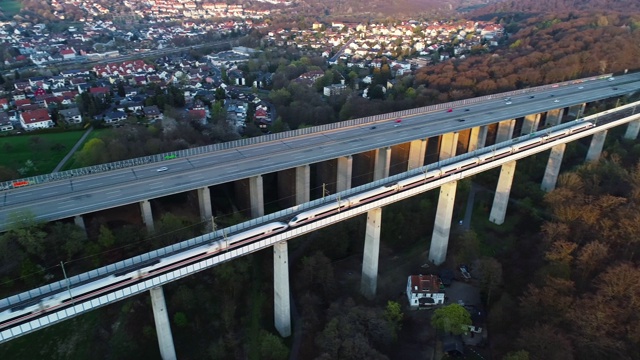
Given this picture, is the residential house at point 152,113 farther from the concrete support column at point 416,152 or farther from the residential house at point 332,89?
the concrete support column at point 416,152

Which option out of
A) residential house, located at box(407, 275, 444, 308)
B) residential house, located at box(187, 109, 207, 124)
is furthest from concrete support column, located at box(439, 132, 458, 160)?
residential house, located at box(187, 109, 207, 124)

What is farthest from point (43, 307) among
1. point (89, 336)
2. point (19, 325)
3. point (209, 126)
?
point (209, 126)

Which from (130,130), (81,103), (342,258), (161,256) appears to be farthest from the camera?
(81,103)

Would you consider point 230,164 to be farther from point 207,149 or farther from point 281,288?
point 281,288

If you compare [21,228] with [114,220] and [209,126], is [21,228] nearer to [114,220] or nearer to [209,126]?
[114,220]

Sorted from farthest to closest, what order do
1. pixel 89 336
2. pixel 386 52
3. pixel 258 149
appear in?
pixel 386 52, pixel 258 149, pixel 89 336

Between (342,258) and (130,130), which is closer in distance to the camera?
(342,258)

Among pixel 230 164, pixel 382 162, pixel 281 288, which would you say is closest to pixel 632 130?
pixel 382 162
